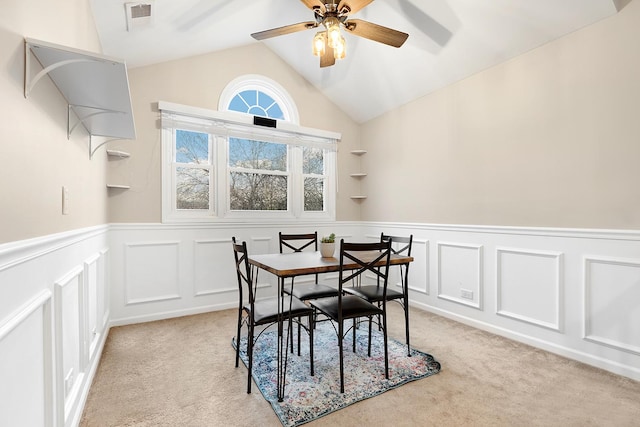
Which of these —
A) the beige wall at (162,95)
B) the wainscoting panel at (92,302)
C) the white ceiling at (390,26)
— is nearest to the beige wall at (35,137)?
the wainscoting panel at (92,302)

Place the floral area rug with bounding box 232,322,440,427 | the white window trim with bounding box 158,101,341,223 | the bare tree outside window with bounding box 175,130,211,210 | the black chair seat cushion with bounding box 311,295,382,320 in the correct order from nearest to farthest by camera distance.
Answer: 1. the floral area rug with bounding box 232,322,440,427
2. the black chair seat cushion with bounding box 311,295,382,320
3. the white window trim with bounding box 158,101,341,223
4. the bare tree outside window with bounding box 175,130,211,210

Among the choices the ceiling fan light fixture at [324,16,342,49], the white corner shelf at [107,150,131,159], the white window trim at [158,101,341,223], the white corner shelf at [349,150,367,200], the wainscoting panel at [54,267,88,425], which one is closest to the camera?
the wainscoting panel at [54,267,88,425]

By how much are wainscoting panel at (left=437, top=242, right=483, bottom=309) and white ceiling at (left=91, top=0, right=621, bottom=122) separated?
183cm

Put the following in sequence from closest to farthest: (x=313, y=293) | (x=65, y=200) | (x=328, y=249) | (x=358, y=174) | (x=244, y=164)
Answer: (x=65, y=200) → (x=328, y=249) → (x=313, y=293) → (x=244, y=164) → (x=358, y=174)

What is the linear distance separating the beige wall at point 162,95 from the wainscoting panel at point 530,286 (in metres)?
2.94

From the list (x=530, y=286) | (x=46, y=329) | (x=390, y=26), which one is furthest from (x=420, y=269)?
(x=46, y=329)

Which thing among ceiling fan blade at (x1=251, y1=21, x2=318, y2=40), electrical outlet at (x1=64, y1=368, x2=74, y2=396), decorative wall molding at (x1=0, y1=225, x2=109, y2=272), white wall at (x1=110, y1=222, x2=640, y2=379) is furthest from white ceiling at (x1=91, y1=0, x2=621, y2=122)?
electrical outlet at (x1=64, y1=368, x2=74, y2=396)

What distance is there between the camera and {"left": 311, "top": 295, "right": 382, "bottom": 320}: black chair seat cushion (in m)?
2.10

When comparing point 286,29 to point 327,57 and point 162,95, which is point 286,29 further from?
point 162,95

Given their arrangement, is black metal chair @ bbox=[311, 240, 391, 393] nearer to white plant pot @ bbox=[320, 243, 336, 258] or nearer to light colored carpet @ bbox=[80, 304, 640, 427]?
white plant pot @ bbox=[320, 243, 336, 258]

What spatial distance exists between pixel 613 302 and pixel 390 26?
2999mm

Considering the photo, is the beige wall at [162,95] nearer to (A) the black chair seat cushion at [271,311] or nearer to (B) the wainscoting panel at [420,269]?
(A) the black chair seat cushion at [271,311]

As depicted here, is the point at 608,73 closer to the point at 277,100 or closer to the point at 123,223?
the point at 277,100

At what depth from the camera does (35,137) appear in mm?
1173
